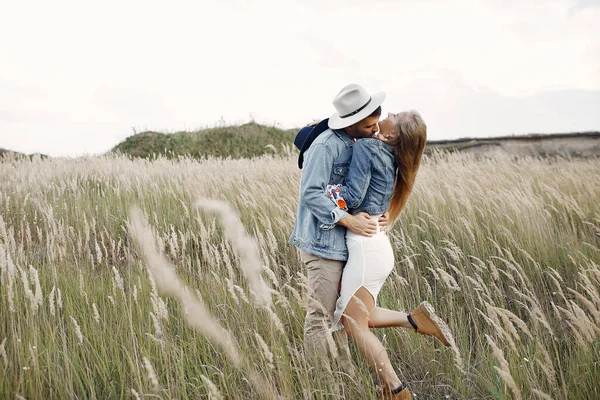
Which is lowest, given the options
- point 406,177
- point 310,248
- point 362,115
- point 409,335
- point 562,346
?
point 562,346

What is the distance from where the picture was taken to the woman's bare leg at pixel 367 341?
7.09ft

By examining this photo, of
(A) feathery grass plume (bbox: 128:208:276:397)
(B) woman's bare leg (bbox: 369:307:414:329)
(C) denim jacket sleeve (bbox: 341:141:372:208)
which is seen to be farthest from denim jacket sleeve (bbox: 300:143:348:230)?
(A) feathery grass plume (bbox: 128:208:276:397)

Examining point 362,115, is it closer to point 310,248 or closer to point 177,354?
point 310,248

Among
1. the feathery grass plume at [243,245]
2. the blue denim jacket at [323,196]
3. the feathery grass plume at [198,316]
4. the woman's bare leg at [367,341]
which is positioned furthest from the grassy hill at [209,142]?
the woman's bare leg at [367,341]

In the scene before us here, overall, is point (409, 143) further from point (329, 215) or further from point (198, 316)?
point (198, 316)

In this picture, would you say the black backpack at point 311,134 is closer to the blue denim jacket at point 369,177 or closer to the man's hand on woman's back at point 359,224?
the blue denim jacket at point 369,177

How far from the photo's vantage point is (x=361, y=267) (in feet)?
7.36

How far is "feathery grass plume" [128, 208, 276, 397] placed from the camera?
2164mm

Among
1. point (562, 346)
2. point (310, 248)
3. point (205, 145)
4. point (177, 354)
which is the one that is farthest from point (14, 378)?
point (205, 145)

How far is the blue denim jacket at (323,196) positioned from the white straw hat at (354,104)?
4.4 inches

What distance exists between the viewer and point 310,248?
7.67 feet

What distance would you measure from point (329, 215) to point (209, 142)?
58.0 feet

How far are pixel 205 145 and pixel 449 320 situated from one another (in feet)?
55.8

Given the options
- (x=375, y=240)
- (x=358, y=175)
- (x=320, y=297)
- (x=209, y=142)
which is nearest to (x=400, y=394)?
(x=320, y=297)
